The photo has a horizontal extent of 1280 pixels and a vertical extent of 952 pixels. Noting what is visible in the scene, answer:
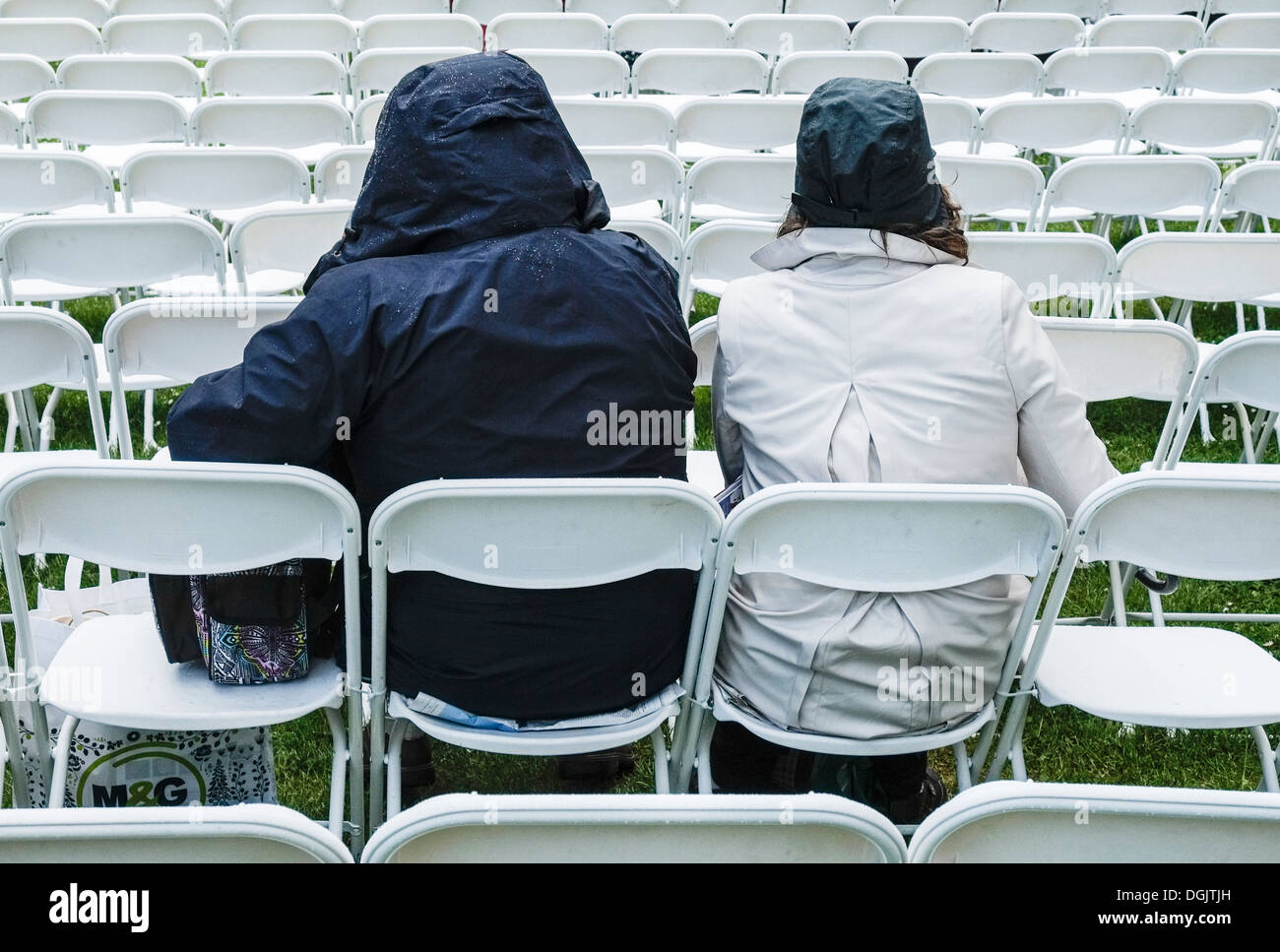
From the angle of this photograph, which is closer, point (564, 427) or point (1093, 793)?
point (1093, 793)

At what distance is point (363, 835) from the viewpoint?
259 centimetres

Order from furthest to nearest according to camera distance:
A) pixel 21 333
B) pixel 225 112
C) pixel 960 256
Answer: pixel 225 112, pixel 21 333, pixel 960 256

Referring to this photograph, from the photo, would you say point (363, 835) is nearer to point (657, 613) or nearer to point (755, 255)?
point (657, 613)

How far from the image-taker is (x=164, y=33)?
22.3 feet

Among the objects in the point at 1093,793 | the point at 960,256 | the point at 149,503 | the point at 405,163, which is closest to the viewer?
the point at 1093,793

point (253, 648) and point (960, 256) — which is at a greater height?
point (960, 256)

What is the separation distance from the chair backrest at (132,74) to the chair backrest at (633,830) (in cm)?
539

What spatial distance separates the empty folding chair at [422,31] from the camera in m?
6.64

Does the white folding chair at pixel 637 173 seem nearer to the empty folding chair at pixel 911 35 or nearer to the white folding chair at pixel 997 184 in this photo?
the white folding chair at pixel 997 184

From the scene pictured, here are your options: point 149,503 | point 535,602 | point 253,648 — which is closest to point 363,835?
point 253,648

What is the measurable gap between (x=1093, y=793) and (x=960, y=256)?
1313mm

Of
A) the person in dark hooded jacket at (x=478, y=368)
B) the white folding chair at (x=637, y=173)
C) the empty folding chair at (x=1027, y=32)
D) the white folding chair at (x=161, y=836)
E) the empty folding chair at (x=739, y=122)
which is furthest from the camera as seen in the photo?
the empty folding chair at (x=1027, y=32)

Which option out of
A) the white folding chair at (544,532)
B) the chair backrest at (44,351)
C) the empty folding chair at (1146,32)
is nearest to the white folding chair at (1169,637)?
the white folding chair at (544,532)

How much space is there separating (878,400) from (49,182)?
338 centimetres
